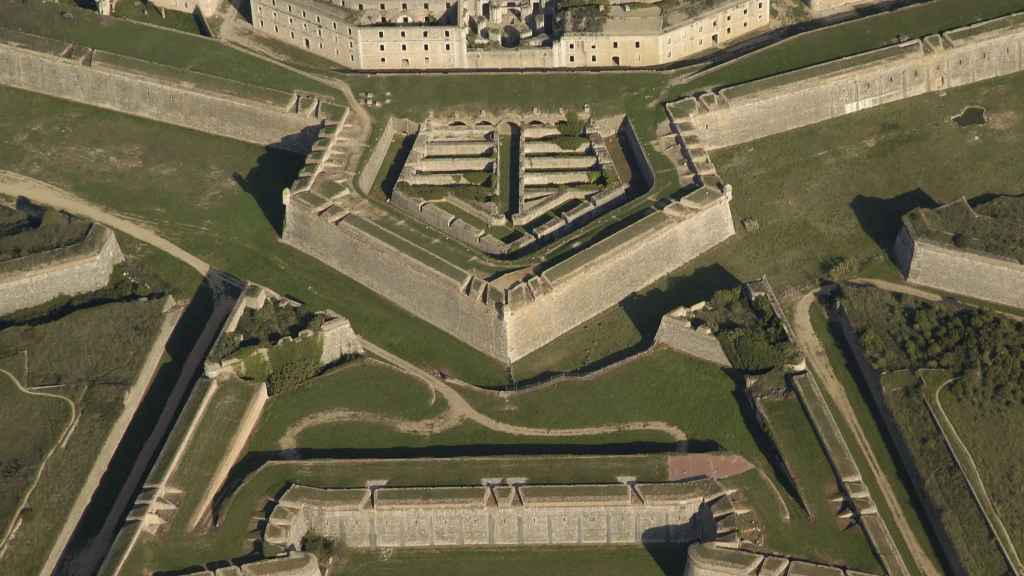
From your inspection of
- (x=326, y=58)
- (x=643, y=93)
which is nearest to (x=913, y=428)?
(x=643, y=93)

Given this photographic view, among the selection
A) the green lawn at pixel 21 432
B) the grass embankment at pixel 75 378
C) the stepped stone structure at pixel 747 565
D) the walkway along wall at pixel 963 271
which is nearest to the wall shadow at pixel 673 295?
the walkway along wall at pixel 963 271

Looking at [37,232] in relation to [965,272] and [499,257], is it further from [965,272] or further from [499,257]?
[965,272]

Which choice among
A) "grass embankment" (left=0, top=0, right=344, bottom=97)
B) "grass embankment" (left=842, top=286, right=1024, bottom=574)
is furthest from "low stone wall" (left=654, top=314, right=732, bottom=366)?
"grass embankment" (left=0, top=0, right=344, bottom=97)

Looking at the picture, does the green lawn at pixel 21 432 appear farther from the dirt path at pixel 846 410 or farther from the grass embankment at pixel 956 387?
the grass embankment at pixel 956 387

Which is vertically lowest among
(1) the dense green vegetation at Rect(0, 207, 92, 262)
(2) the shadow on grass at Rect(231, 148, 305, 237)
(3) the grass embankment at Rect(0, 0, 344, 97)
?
(1) the dense green vegetation at Rect(0, 207, 92, 262)

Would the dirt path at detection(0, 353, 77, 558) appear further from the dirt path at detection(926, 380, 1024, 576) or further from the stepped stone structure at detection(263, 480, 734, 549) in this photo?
the dirt path at detection(926, 380, 1024, 576)

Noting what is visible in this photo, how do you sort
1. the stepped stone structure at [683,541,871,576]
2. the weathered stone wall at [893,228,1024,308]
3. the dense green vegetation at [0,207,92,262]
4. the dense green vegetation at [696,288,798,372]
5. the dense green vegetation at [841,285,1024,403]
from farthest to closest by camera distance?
the dense green vegetation at [0,207,92,262]
the weathered stone wall at [893,228,1024,308]
the dense green vegetation at [696,288,798,372]
the dense green vegetation at [841,285,1024,403]
the stepped stone structure at [683,541,871,576]

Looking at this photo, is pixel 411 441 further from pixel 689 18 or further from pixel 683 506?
pixel 689 18
